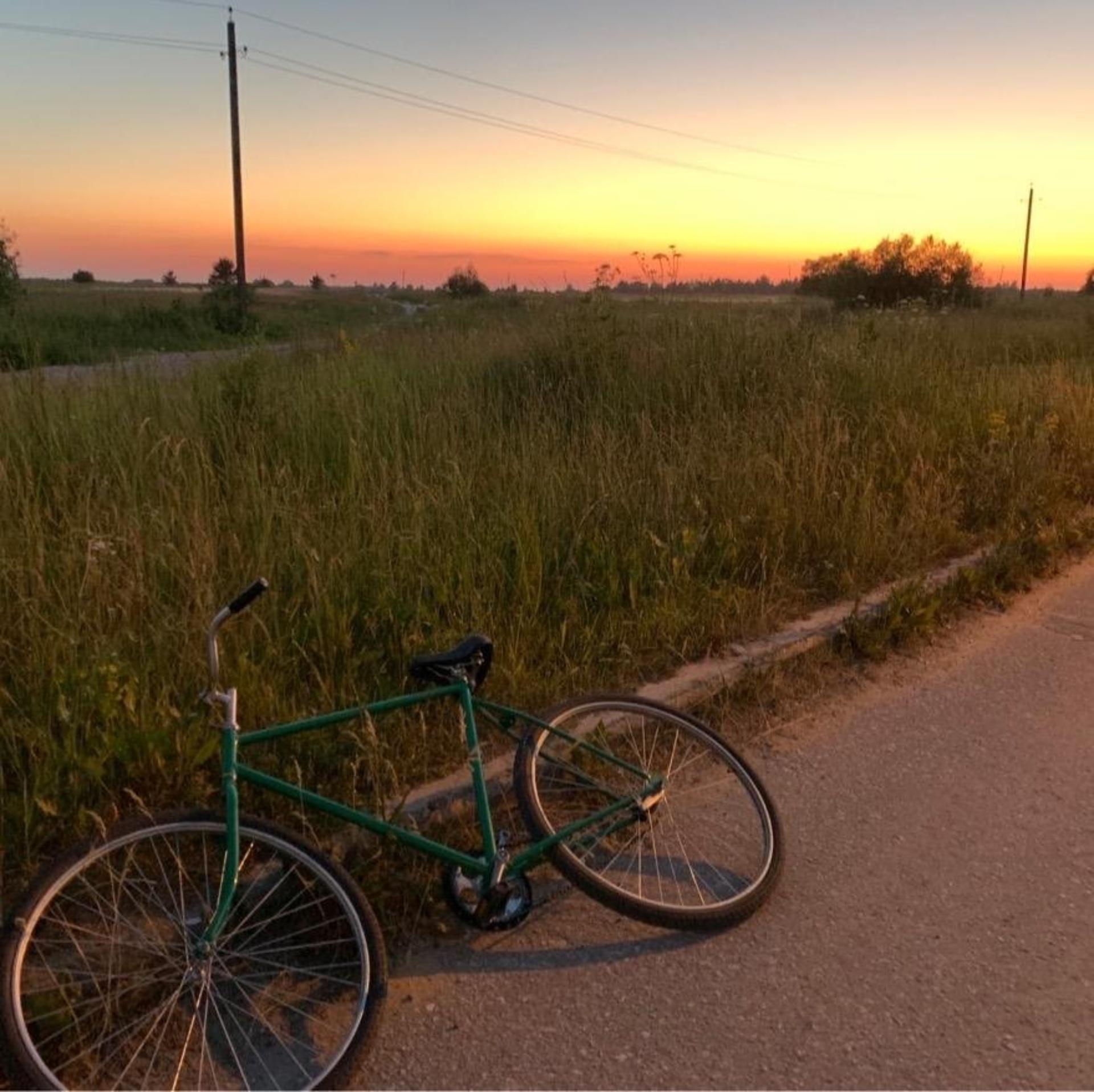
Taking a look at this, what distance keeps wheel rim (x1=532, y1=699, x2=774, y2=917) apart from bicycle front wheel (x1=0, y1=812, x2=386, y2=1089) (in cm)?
71

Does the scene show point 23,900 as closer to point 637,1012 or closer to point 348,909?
point 348,909

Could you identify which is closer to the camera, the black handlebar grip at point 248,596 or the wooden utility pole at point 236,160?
the black handlebar grip at point 248,596

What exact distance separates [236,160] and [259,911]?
91.2 feet

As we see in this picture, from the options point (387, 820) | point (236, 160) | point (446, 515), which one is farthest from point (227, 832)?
point (236, 160)

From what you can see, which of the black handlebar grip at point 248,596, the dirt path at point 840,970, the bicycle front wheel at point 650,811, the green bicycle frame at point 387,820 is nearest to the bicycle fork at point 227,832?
the green bicycle frame at point 387,820

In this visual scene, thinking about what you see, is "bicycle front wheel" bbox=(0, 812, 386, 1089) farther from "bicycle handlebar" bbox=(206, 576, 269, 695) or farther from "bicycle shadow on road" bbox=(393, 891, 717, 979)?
"bicycle handlebar" bbox=(206, 576, 269, 695)

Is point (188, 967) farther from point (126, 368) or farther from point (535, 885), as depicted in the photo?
point (126, 368)

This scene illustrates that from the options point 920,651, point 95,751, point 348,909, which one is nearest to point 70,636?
point 95,751

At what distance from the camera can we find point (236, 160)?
26797mm

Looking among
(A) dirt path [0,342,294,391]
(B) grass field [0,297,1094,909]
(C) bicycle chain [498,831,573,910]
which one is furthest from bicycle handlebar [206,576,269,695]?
(A) dirt path [0,342,294,391]

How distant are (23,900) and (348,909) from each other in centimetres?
72

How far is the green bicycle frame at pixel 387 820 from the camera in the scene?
239cm

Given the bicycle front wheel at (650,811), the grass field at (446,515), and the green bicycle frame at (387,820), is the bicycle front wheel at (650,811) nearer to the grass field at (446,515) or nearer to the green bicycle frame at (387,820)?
the green bicycle frame at (387,820)

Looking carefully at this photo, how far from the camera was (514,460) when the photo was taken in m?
5.80
